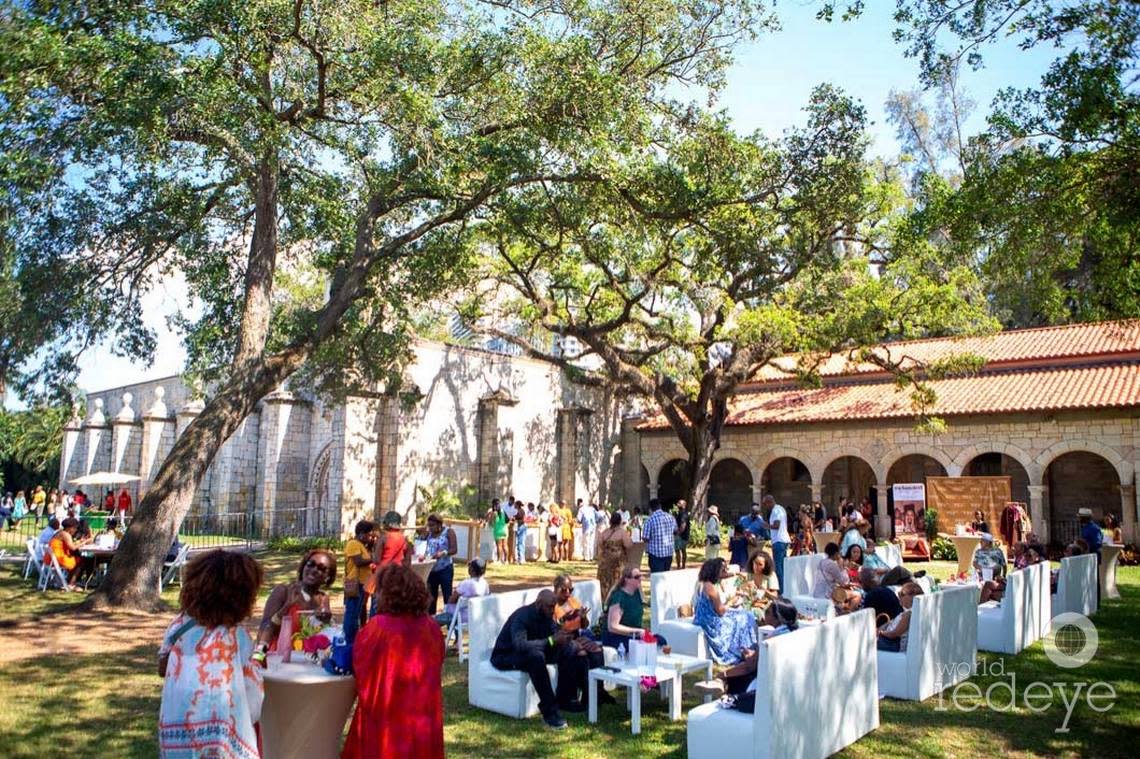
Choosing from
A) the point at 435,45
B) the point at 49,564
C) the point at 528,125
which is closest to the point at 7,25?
the point at 435,45

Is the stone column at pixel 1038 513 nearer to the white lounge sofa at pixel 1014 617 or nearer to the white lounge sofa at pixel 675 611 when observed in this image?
the white lounge sofa at pixel 1014 617

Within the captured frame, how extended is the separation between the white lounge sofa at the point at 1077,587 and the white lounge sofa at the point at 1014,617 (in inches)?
47.4

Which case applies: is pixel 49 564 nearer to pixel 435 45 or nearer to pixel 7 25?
pixel 7 25

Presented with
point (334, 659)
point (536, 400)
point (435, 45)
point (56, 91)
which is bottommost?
point (334, 659)

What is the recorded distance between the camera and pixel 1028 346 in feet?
76.1

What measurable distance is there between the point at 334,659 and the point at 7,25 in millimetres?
7011

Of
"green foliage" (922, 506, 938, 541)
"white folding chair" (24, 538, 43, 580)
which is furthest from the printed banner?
"white folding chair" (24, 538, 43, 580)

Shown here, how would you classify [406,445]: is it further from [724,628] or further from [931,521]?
[724,628]

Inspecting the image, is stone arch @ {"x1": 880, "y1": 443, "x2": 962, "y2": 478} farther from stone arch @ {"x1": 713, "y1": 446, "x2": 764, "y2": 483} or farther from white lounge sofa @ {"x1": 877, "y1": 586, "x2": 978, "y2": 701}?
white lounge sofa @ {"x1": 877, "y1": 586, "x2": 978, "y2": 701}

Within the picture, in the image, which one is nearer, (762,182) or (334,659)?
(334,659)

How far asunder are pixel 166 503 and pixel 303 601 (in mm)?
6004

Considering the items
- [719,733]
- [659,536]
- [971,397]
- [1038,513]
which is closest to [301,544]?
[659,536]

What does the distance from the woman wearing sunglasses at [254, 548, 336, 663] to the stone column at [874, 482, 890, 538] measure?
18871mm

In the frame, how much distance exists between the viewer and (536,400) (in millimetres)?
26016
